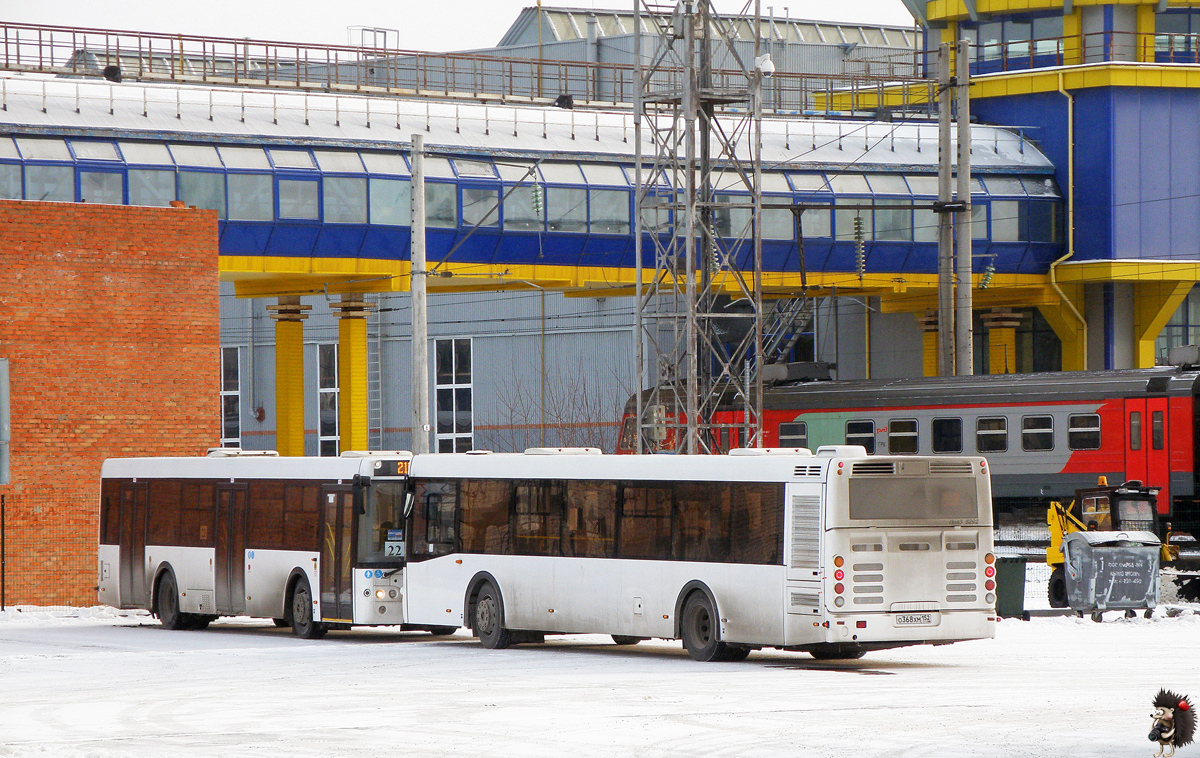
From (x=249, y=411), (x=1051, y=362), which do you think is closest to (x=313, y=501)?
(x=1051, y=362)

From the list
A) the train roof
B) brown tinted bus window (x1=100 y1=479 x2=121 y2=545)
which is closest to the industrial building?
the train roof

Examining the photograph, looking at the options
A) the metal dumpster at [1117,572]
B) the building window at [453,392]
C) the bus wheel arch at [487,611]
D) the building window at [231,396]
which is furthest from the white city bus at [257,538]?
the building window at [231,396]

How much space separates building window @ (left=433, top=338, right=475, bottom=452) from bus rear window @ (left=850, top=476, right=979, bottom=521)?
5506 centimetres

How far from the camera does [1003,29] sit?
178ft

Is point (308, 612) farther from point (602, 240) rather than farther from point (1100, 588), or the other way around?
point (602, 240)

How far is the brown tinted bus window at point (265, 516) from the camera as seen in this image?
81.1ft

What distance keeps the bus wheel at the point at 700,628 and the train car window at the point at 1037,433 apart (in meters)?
17.0

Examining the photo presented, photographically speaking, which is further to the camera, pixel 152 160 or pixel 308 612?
pixel 152 160

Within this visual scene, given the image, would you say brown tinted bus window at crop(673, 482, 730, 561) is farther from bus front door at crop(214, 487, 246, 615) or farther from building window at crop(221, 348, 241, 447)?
building window at crop(221, 348, 241, 447)

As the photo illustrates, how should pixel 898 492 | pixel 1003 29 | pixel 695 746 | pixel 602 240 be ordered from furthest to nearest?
pixel 1003 29 < pixel 602 240 < pixel 898 492 < pixel 695 746

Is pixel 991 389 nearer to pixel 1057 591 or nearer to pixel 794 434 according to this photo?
pixel 794 434

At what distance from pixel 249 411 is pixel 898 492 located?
2474 inches

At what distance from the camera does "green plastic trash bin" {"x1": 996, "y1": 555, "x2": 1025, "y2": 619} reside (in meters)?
24.5

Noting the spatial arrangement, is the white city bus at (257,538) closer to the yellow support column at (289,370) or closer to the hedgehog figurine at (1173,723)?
the hedgehog figurine at (1173,723)
